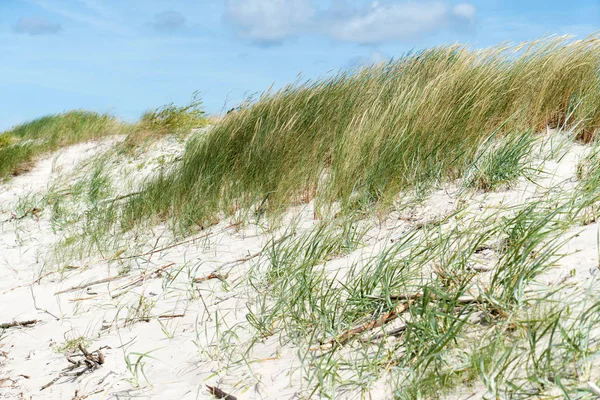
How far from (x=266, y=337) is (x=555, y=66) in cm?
341

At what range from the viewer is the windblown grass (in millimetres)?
9750

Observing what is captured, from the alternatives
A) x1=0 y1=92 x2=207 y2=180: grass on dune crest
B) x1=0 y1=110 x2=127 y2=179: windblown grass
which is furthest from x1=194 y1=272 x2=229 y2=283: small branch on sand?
x1=0 y1=110 x2=127 y2=179: windblown grass

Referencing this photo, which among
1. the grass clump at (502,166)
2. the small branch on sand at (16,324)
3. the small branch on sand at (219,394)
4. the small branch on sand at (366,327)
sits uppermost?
the grass clump at (502,166)

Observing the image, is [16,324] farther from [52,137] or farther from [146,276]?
[52,137]

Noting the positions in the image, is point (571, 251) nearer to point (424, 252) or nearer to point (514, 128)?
point (424, 252)

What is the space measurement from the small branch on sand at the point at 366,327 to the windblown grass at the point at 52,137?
336 inches

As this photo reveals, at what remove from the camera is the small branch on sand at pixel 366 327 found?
2512mm

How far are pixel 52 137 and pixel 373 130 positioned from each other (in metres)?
7.80

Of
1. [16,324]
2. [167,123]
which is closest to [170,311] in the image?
[16,324]

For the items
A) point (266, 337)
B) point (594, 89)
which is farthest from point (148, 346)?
point (594, 89)

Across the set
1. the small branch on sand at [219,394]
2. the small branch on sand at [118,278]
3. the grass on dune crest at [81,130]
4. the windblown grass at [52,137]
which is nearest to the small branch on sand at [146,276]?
the small branch on sand at [118,278]

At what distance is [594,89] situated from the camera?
4.57 metres

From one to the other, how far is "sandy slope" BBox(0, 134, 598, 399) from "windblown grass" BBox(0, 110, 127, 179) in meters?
4.37

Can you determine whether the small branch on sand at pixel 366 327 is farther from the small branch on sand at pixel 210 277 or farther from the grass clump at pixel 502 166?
the grass clump at pixel 502 166
